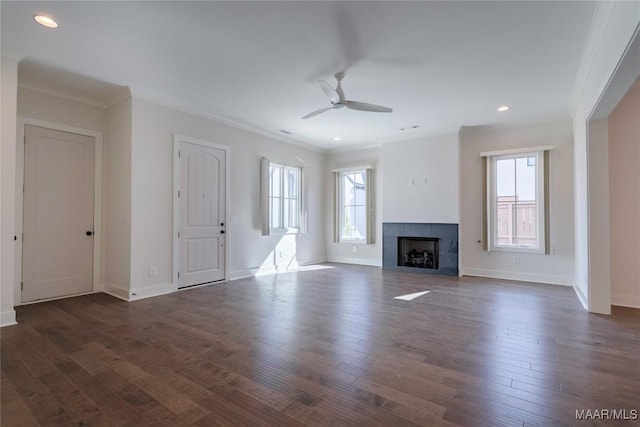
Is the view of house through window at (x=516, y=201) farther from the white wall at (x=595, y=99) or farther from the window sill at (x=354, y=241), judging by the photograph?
the window sill at (x=354, y=241)

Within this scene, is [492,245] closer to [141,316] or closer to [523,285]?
[523,285]

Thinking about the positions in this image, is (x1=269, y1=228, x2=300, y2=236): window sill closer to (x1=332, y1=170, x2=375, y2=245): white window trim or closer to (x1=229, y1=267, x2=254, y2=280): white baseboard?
(x1=229, y1=267, x2=254, y2=280): white baseboard

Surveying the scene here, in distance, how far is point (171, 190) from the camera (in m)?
4.65

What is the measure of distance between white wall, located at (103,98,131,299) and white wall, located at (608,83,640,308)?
623 centimetres

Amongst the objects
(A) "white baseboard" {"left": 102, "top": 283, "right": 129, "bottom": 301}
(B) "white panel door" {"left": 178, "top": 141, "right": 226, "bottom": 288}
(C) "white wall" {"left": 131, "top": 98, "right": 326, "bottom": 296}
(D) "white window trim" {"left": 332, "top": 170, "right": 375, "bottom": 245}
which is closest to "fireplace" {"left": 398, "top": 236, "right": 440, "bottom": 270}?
(D) "white window trim" {"left": 332, "top": 170, "right": 375, "bottom": 245}

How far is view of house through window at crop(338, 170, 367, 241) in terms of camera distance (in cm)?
738

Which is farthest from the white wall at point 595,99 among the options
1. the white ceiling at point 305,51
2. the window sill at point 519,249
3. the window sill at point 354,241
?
the window sill at point 354,241

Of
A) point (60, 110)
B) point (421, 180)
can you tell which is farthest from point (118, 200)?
point (421, 180)

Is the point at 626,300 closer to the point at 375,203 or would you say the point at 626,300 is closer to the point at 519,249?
the point at 519,249

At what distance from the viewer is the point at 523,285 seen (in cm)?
510

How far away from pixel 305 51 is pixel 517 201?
4597 mm

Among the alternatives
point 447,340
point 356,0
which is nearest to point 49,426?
point 447,340

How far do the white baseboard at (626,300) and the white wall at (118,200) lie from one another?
621cm

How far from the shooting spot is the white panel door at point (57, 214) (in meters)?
4.02
